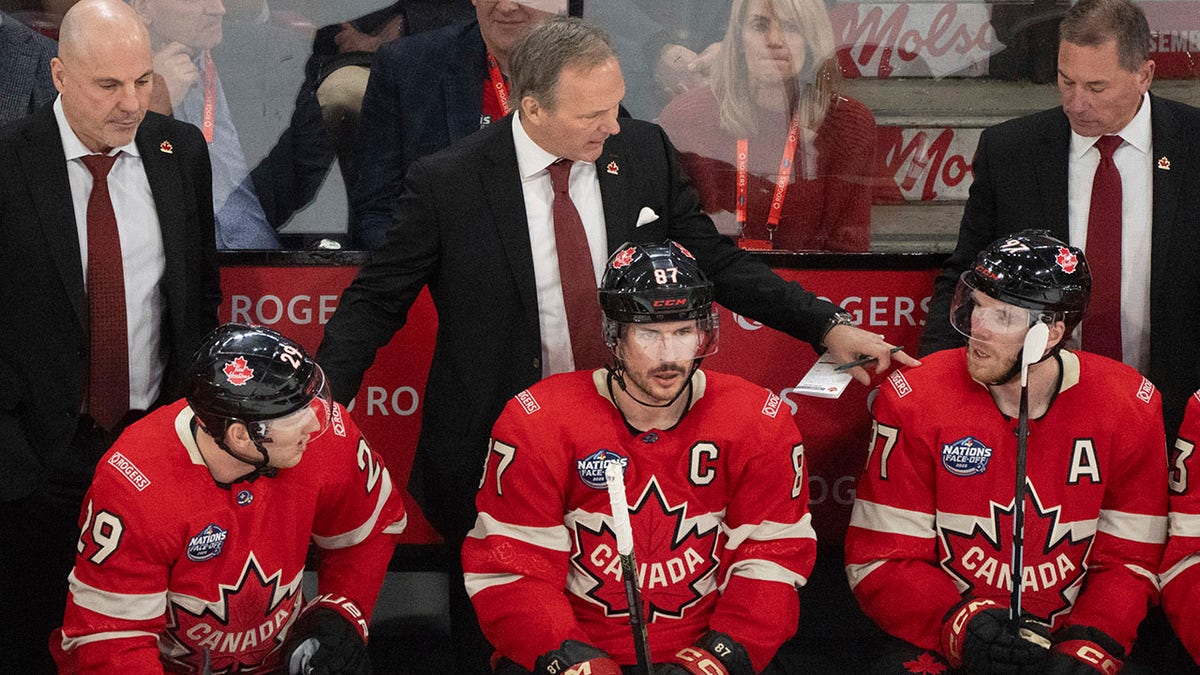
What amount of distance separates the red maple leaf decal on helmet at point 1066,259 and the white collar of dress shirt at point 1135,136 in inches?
25.7

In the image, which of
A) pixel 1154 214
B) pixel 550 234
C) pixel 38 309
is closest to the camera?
Result: pixel 38 309

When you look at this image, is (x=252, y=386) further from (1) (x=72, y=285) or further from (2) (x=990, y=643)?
(2) (x=990, y=643)

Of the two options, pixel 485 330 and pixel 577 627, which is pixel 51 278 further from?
pixel 577 627

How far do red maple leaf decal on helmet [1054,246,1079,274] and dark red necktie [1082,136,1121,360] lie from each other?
56cm

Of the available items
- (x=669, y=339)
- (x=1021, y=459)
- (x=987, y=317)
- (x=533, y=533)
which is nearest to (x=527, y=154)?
(x=669, y=339)

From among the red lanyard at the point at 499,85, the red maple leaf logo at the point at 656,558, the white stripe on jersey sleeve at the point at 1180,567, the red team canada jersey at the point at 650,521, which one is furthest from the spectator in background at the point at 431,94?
the white stripe on jersey sleeve at the point at 1180,567

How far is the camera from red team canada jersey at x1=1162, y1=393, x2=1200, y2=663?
3.54m

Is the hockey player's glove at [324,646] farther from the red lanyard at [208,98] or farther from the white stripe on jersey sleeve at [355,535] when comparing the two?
the red lanyard at [208,98]

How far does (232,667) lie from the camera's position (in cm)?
344

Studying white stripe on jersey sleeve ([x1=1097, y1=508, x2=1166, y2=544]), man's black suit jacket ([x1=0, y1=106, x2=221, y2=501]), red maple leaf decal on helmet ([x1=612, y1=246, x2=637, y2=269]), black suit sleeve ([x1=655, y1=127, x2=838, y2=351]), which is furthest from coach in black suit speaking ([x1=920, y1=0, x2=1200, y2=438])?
man's black suit jacket ([x1=0, y1=106, x2=221, y2=501])

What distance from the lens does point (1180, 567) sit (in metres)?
3.57

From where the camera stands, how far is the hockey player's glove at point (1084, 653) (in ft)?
11.2

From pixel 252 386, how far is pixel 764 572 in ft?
4.02

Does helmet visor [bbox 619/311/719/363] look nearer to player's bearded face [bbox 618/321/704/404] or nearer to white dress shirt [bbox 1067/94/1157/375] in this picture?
player's bearded face [bbox 618/321/704/404]
